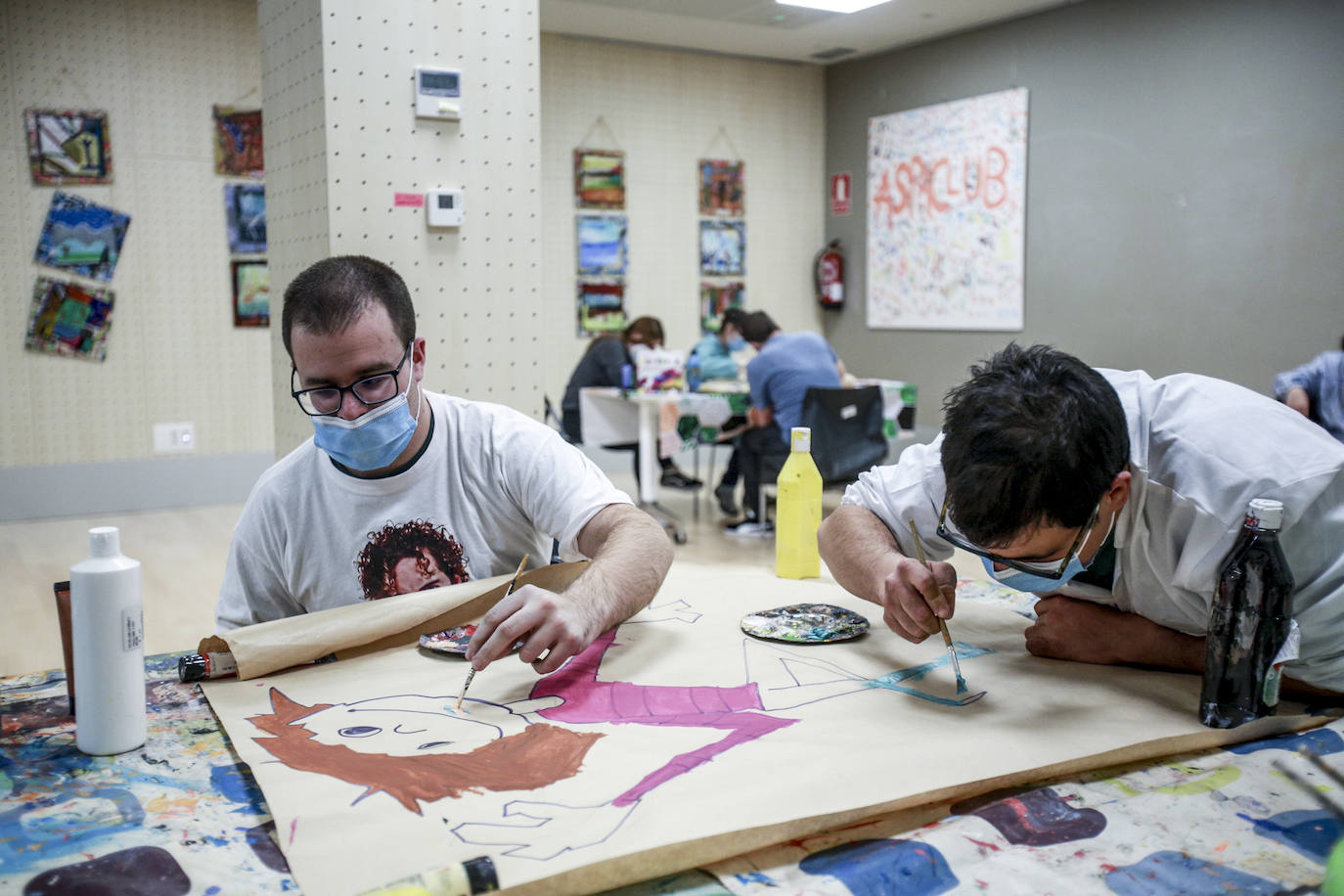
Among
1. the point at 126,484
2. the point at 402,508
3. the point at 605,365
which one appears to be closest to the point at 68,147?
the point at 126,484

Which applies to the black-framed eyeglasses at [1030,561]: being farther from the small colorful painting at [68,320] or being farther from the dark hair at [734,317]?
the small colorful painting at [68,320]

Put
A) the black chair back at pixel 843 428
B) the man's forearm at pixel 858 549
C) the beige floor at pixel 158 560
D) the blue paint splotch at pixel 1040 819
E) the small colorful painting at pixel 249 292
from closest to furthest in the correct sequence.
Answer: the blue paint splotch at pixel 1040 819 → the man's forearm at pixel 858 549 → the beige floor at pixel 158 560 → the black chair back at pixel 843 428 → the small colorful painting at pixel 249 292

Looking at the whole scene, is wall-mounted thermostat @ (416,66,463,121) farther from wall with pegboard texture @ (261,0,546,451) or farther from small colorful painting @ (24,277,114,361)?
small colorful painting @ (24,277,114,361)

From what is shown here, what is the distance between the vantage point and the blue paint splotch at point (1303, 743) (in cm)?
114

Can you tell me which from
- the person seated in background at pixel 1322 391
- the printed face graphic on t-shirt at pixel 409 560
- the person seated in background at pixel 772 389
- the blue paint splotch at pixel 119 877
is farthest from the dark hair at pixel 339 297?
the person seated in background at pixel 1322 391

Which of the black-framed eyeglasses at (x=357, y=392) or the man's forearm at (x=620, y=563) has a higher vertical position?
the black-framed eyeglasses at (x=357, y=392)

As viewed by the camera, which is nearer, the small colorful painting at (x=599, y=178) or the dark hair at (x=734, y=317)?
the dark hair at (x=734, y=317)

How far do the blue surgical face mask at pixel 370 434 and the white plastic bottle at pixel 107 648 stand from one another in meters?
0.50

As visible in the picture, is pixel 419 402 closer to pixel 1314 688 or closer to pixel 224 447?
pixel 1314 688

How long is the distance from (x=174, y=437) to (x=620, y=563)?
521 cm

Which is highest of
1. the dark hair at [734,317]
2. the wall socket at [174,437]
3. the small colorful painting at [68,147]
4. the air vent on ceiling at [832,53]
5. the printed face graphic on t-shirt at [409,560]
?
the air vent on ceiling at [832,53]

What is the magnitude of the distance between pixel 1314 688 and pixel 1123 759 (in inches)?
13.6

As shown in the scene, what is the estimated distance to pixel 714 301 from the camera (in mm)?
7586

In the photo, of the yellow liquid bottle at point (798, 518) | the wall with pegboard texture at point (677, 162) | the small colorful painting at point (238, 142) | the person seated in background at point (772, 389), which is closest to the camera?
the yellow liquid bottle at point (798, 518)
